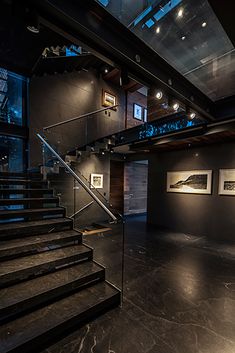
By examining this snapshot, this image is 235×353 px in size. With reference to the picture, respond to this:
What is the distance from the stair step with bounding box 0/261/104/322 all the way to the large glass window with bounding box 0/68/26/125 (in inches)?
182

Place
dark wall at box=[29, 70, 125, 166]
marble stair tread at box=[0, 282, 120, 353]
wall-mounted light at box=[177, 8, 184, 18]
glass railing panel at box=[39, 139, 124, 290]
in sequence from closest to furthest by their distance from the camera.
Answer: marble stair tread at box=[0, 282, 120, 353], wall-mounted light at box=[177, 8, 184, 18], glass railing panel at box=[39, 139, 124, 290], dark wall at box=[29, 70, 125, 166]

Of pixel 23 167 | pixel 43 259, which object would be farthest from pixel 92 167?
pixel 43 259

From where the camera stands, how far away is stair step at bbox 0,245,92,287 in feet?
6.56

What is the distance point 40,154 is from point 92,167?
1956 millimetres

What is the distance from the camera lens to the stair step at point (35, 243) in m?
2.24

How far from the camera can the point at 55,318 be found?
1796mm

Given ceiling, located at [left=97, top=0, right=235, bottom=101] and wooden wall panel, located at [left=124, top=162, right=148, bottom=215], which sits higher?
ceiling, located at [left=97, top=0, right=235, bottom=101]

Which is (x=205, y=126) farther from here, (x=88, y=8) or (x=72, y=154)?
(x=72, y=154)

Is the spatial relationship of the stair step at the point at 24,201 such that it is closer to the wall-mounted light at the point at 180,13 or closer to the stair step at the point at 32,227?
the stair step at the point at 32,227

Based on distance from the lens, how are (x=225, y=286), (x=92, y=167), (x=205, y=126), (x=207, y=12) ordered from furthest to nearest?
(x=92, y=167) < (x=205, y=126) < (x=225, y=286) < (x=207, y=12)

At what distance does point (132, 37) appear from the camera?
75.6 inches

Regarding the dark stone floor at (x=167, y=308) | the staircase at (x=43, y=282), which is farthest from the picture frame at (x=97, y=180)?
the staircase at (x=43, y=282)

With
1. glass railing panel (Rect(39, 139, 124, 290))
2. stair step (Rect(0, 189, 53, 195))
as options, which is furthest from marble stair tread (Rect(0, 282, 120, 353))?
stair step (Rect(0, 189, 53, 195))

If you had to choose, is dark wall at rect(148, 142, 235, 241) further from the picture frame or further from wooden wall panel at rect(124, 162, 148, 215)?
the picture frame
